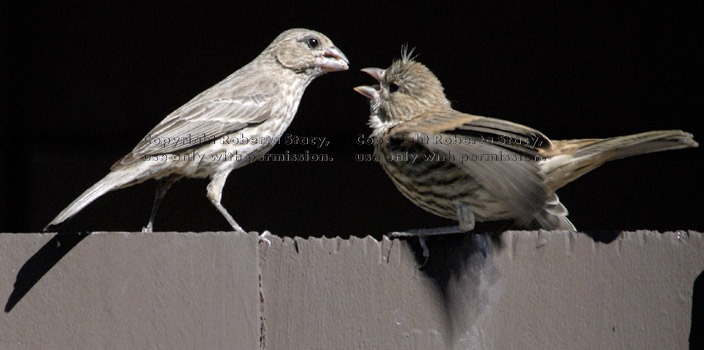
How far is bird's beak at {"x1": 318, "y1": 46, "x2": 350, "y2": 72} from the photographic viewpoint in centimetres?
442

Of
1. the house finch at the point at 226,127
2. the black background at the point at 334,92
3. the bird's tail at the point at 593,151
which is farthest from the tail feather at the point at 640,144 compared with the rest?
the black background at the point at 334,92

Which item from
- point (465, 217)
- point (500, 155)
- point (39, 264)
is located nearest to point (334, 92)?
point (465, 217)

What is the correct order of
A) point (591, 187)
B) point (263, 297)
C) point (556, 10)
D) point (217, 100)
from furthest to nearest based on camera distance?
1. point (591, 187)
2. point (556, 10)
3. point (217, 100)
4. point (263, 297)

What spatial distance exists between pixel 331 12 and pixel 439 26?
77cm

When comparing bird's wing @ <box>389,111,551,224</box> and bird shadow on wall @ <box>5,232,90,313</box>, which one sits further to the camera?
bird's wing @ <box>389,111,551,224</box>

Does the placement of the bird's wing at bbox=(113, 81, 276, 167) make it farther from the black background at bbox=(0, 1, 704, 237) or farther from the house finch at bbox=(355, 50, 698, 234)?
the black background at bbox=(0, 1, 704, 237)

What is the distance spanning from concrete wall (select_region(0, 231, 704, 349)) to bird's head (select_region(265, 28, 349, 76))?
1.95 metres

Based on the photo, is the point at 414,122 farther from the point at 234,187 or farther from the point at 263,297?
the point at 234,187

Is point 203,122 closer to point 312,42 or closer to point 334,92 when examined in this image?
point 312,42

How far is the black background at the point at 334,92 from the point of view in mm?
6148

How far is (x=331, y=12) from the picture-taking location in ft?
20.5

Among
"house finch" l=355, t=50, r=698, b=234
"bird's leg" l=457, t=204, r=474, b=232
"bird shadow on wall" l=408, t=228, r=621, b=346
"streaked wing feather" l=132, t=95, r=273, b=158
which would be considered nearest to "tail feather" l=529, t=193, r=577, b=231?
"house finch" l=355, t=50, r=698, b=234

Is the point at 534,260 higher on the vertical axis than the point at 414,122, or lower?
lower

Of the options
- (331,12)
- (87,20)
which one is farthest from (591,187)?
(87,20)
